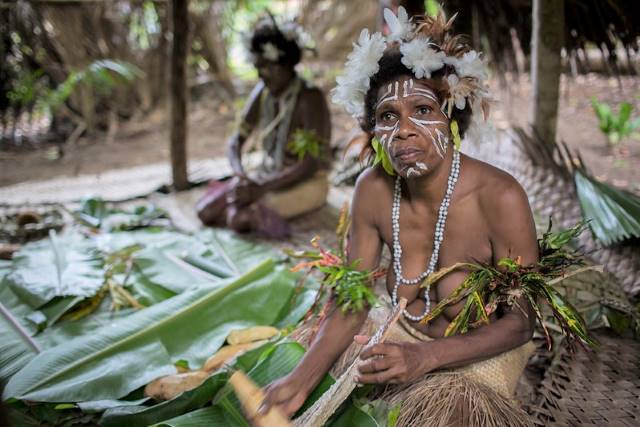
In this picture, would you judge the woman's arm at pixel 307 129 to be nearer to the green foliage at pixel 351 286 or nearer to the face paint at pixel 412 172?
the green foliage at pixel 351 286

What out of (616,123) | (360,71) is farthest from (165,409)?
(616,123)

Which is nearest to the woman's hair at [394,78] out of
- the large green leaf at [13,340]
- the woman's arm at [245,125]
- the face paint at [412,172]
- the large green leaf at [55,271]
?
the face paint at [412,172]

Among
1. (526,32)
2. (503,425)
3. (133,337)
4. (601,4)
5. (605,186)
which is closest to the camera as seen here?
(503,425)

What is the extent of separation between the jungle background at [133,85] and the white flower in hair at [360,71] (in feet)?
12.4

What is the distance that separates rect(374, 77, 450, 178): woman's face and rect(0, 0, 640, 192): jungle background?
153 inches

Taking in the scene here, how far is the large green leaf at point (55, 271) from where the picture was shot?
2889 millimetres

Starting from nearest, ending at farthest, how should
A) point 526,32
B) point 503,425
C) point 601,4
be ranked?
1. point 503,425
2. point 601,4
3. point 526,32

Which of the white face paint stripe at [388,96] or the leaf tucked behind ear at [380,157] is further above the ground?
the white face paint stripe at [388,96]

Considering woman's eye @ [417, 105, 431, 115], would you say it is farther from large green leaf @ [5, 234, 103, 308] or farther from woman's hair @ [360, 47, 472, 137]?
large green leaf @ [5, 234, 103, 308]

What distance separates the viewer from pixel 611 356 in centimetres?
223

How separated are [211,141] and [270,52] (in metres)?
3.43

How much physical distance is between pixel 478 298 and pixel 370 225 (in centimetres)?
46

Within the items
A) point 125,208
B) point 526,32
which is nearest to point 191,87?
point 125,208

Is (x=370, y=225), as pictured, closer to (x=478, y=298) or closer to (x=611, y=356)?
(x=478, y=298)
